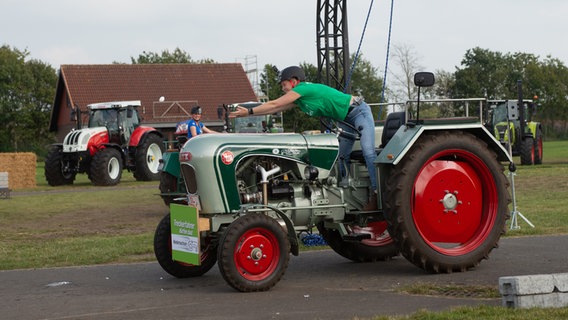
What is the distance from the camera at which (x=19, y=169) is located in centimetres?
3331

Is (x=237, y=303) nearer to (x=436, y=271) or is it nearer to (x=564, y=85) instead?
(x=436, y=271)

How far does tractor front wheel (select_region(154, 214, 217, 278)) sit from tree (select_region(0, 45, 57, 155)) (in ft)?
215

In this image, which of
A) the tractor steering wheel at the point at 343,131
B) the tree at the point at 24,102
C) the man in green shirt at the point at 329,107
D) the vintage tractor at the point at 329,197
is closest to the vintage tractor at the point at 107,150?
the tractor steering wheel at the point at 343,131

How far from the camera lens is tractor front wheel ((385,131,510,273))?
9141mm

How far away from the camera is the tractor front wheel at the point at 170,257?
941cm

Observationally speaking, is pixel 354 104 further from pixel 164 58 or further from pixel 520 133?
pixel 164 58

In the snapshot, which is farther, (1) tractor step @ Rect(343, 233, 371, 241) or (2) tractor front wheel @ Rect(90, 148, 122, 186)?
(2) tractor front wheel @ Rect(90, 148, 122, 186)

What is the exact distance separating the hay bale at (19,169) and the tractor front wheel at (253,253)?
26.0 metres

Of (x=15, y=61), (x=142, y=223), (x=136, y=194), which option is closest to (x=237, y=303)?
(x=142, y=223)

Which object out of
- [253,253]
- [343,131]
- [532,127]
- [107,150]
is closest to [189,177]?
[253,253]

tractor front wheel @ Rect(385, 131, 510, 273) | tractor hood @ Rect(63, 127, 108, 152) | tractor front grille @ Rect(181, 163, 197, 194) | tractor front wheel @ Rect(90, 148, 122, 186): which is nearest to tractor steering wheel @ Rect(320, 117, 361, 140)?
tractor front wheel @ Rect(385, 131, 510, 273)

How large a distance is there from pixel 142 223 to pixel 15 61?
210 feet

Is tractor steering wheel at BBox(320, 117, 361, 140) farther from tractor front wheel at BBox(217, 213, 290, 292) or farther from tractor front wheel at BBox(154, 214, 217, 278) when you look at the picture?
tractor front wheel at BBox(154, 214, 217, 278)

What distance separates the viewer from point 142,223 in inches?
683
